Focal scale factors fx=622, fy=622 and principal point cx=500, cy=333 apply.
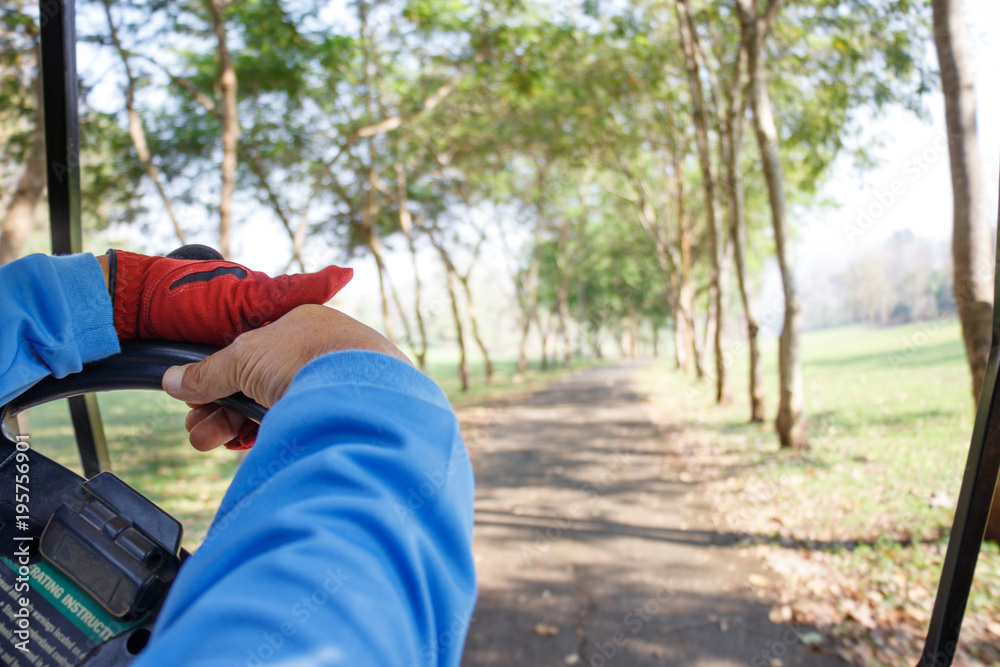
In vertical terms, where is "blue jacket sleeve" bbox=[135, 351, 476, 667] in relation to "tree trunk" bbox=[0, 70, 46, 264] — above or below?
below

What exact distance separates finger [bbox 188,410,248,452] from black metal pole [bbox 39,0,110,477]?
25.5 inches

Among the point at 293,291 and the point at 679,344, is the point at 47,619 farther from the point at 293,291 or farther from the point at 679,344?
the point at 679,344

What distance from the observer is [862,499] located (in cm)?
623

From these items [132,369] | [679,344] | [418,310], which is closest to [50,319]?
[132,369]

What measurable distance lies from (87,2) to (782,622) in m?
9.75

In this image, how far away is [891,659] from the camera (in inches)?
139

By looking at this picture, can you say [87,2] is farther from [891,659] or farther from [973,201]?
[891,659]

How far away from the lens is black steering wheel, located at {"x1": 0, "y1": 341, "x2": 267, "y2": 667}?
0.75 m

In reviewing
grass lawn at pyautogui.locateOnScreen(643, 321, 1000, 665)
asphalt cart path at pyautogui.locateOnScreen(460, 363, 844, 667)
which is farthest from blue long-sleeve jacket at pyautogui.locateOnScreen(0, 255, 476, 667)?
grass lawn at pyautogui.locateOnScreen(643, 321, 1000, 665)

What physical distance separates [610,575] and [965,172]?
411cm

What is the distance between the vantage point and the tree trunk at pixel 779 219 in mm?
8422

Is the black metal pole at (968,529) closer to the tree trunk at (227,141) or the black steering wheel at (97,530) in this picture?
the black steering wheel at (97,530)

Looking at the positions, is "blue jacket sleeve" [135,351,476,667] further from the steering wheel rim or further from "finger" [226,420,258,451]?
"finger" [226,420,258,451]

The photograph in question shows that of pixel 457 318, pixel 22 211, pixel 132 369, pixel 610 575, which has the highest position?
pixel 22 211
